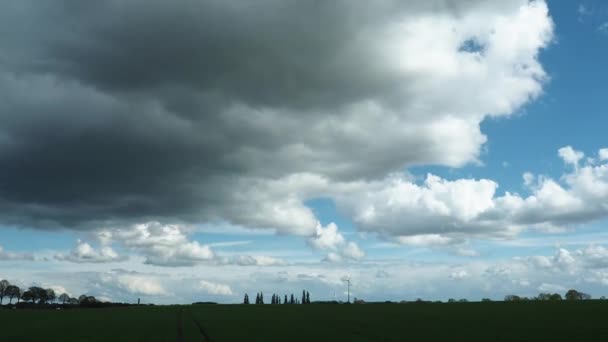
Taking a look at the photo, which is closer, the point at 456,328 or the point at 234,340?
the point at 234,340

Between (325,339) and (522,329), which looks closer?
(325,339)

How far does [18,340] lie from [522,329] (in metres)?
70.7

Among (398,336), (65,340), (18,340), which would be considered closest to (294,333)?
(398,336)

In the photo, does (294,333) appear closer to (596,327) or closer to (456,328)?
(456,328)

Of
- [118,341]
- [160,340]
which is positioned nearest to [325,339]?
[160,340]

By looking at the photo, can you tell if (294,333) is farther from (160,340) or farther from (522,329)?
(522,329)

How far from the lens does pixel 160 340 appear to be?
201 feet

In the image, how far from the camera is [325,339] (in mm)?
58875

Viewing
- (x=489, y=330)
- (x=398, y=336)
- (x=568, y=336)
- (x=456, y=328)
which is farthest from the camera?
(x=456, y=328)

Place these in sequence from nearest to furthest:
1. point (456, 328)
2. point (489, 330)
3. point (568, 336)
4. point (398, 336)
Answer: point (568, 336) → point (398, 336) → point (489, 330) → point (456, 328)

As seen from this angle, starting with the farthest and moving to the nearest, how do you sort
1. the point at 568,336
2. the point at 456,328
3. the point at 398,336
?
the point at 456,328 → the point at 398,336 → the point at 568,336

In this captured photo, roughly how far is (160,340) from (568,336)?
48.9 meters

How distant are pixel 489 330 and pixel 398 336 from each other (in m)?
14.4

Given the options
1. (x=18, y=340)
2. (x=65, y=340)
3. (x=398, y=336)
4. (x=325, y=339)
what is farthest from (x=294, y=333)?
(x=18, y=340)
